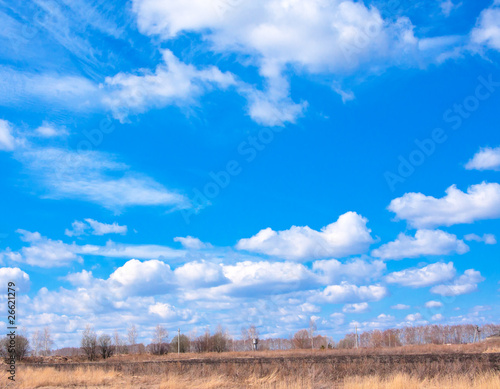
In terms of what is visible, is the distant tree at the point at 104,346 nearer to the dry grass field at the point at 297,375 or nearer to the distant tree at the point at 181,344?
the distant tree at the point at 181,344

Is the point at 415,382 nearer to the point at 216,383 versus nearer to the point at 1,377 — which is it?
the point at 216,383

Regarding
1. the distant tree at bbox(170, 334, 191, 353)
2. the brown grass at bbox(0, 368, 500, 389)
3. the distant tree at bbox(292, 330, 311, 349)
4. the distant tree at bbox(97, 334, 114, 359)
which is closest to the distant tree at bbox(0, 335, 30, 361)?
the distant tree at bbox(97, 334, 114, 359)

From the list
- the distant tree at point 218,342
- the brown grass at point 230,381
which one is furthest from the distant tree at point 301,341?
the brown grass at point 230,381

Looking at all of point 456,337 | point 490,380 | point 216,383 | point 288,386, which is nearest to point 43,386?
point 216,383

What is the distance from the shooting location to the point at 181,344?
76.3m

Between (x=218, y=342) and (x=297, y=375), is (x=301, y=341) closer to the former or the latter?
(x=218, y=342)

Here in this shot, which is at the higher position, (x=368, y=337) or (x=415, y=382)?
(x=415, y=382)

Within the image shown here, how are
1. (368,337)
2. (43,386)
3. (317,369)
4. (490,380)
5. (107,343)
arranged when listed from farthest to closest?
(368,337)
(107,343)
(43,386)
(317,369)
(490,380)

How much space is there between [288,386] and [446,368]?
739 centimetres

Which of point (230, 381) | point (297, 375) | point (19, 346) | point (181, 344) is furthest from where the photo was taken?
point (181, 344)

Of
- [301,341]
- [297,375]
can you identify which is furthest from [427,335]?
[297,375]

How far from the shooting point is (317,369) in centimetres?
2188

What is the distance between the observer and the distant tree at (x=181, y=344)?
7547 cm

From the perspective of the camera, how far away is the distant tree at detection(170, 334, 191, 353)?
2971 inches
